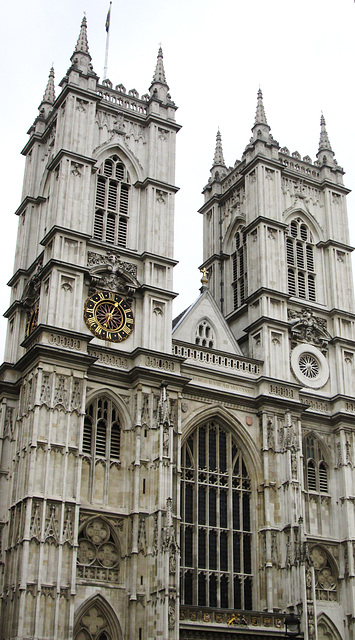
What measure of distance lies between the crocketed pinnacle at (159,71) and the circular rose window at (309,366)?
1522cm

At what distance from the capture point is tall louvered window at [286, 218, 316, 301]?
142 ft

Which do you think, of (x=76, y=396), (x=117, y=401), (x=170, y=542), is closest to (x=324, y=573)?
(x=170, y=542)

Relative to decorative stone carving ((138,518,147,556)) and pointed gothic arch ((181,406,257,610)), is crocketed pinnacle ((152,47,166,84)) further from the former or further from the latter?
decorative stone carving ((138,518,147,556))

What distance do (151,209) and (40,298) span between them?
712 cm

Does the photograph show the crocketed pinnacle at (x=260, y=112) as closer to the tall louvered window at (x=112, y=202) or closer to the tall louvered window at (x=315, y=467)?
the tall louvered window at (x=112, y=202)

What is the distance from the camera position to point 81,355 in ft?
111

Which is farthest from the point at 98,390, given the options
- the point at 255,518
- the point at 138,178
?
the point at 138,178

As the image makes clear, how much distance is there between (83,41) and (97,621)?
27.0 m

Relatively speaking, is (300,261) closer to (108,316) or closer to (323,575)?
(108,316)

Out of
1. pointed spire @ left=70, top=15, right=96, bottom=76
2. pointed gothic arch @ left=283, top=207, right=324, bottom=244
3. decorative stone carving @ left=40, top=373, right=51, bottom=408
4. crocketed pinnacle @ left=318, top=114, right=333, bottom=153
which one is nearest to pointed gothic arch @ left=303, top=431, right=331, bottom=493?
pointed gothic arch @ left=283, top=207, right=324, bottom=244

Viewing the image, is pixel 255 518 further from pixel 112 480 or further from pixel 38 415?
pixel 38 415

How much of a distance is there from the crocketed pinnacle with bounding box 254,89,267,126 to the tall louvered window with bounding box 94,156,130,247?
30.8 feet

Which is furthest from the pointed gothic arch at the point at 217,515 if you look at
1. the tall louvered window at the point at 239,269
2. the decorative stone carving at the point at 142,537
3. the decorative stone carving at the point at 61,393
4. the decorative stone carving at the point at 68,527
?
the tall louvered window at the point at 239,269

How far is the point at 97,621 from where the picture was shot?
31.1 metres
